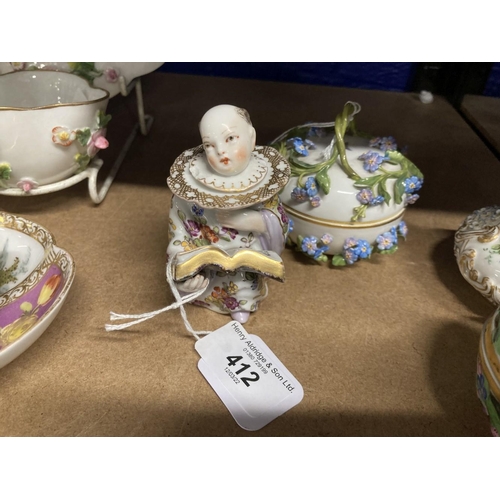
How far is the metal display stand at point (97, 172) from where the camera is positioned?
1025 mm

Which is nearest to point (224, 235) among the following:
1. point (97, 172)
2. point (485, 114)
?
point (97, 172)

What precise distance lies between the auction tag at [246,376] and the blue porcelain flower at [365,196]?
318 millimetres

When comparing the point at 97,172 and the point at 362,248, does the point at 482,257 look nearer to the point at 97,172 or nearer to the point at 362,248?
the point at 362,248

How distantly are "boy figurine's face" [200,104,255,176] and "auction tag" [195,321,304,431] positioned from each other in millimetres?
310

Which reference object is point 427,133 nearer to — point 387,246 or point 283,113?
point 283,113

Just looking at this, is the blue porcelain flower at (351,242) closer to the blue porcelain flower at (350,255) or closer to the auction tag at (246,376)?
the blue porcelain flower at (350,255)

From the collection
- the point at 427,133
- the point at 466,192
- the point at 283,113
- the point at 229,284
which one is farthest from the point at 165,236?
the point at 427,133

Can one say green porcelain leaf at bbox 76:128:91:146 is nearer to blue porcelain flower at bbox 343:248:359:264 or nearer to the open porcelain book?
the open porcelain book

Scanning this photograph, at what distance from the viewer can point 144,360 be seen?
2.62 feet

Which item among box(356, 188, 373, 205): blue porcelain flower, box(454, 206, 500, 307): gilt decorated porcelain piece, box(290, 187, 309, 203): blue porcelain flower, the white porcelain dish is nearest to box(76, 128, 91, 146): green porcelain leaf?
the white porcelain dish

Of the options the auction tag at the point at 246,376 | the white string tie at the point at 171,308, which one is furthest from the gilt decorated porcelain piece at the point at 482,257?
the white string tie at the point at 171,308
